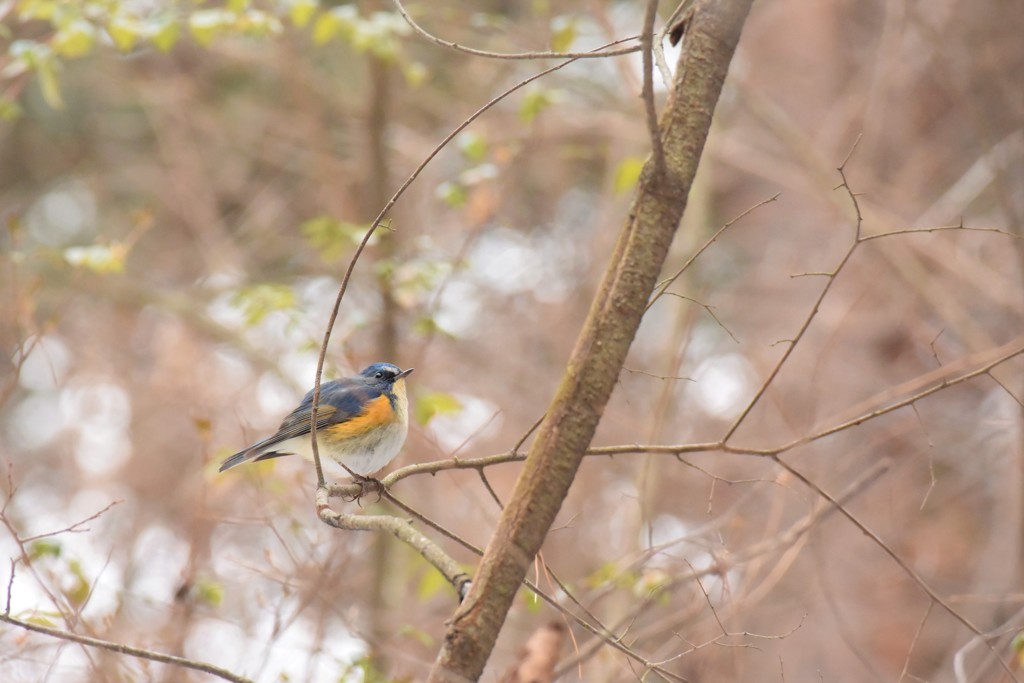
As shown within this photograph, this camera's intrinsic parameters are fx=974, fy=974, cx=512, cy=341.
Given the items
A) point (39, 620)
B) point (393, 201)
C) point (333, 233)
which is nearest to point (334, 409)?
point (333, 233)

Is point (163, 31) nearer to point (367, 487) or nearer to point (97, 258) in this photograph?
point (97, 258)

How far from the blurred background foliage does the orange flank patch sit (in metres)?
0.17

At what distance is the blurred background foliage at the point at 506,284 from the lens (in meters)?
5.88

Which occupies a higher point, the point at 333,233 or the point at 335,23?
the point at 335,23

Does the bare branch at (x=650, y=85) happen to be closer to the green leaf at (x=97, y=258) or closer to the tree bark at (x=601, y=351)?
the tree bark at (x=601, y=351)

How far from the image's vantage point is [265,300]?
4.93 metres

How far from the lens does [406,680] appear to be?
367cm

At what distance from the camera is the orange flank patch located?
4.61 m

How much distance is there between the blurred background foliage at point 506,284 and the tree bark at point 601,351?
254cm

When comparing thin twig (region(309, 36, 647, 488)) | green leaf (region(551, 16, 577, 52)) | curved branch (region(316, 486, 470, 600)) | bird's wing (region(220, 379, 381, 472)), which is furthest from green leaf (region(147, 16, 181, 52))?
curved branch (region(316, 486, 470, 600))

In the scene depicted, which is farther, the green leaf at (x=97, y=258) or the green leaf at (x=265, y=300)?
the green leaf at (x=265, y=300)

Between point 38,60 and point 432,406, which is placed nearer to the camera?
point 38,60

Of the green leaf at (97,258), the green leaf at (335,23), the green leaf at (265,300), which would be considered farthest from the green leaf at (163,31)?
the green leaf at (265,300)

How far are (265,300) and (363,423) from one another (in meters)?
0.86
